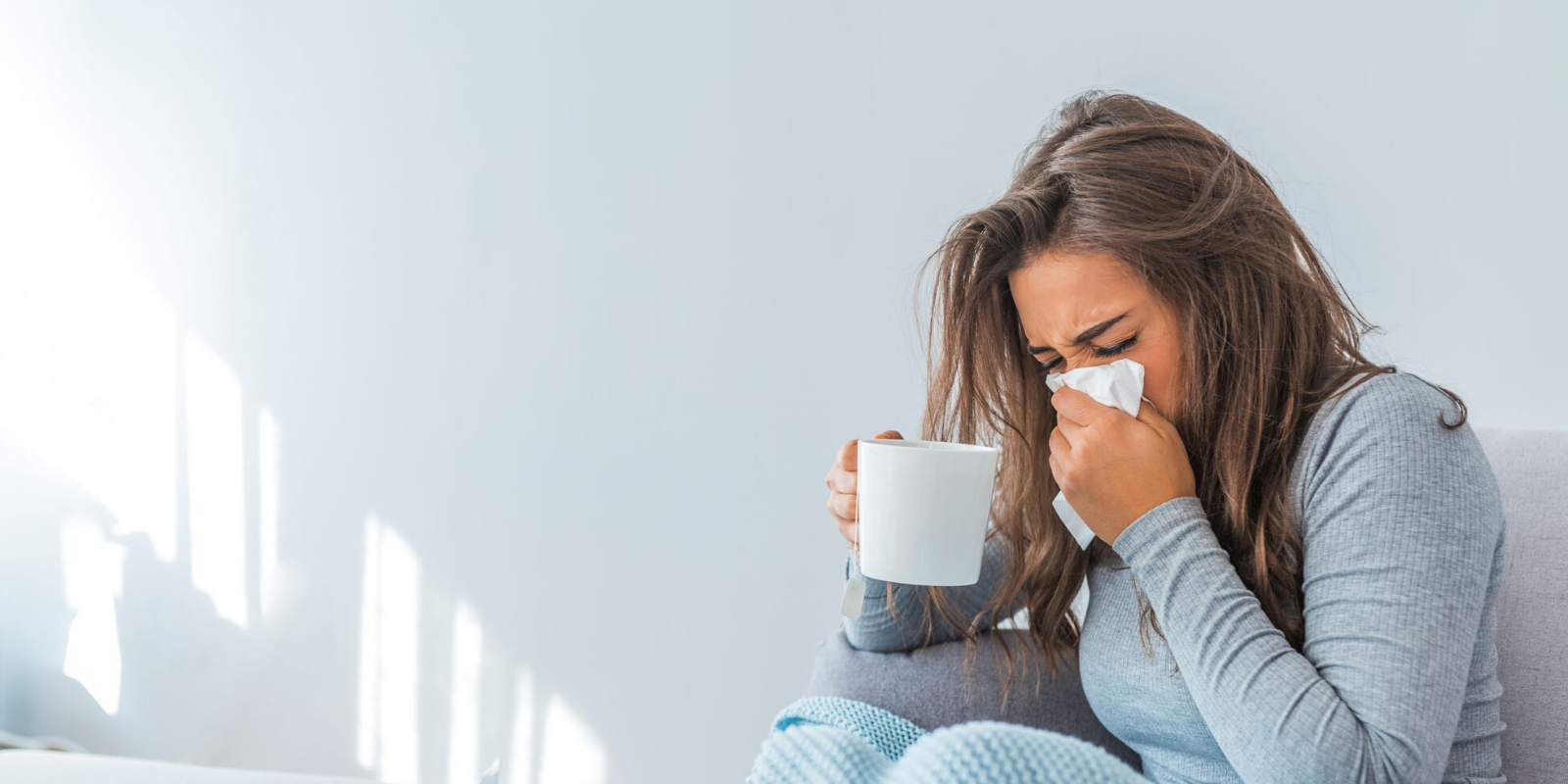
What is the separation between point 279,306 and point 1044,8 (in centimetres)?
128

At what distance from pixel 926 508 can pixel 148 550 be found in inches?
62.5

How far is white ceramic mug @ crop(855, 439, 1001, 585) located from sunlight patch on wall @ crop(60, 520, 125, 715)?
62.7 inches

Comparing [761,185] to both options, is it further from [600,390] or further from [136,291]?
[136,291]

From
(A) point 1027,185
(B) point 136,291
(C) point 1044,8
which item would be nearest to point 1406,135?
(C) point 1044,8

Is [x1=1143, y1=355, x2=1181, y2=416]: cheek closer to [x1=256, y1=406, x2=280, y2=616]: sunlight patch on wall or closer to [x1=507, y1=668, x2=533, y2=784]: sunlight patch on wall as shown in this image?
[x1=507, y1=668, x2=533, y2=784]: sunlight patch on wall

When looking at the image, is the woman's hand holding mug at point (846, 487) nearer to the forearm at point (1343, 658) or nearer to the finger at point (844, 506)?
the finger at point (844, 506)

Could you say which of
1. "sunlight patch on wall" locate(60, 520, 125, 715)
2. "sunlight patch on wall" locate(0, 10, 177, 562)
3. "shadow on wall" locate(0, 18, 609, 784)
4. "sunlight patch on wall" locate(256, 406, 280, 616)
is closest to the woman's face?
"shadow on wall" locate(0, 18, 609, 784)

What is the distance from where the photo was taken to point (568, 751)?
1518 millimetres

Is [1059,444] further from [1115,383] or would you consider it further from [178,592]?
[178,592]

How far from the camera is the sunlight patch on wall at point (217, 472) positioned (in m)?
1.65

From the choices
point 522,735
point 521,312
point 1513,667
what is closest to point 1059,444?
point 1513,667

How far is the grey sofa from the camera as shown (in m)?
0.75

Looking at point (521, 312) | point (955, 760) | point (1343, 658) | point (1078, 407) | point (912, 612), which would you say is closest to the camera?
point (955, 760)

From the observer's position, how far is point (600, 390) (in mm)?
1476
